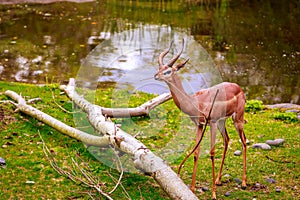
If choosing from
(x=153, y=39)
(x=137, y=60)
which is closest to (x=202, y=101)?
(x=137, y=60)

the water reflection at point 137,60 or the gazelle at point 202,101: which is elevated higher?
the gazelle at point 202,101

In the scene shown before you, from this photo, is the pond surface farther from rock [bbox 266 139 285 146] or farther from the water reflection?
rock [bbox 266 139 285 146]

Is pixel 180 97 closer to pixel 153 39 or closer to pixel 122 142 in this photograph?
pixel 122 142

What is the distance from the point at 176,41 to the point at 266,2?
5861 millimetres

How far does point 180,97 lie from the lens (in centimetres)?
416

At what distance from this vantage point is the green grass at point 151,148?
461 cm

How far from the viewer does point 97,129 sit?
548cm

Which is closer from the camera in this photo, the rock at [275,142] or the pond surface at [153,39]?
the rock at [275,142]

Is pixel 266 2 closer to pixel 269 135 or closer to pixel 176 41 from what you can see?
pixel 176 41

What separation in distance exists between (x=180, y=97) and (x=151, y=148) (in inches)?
63.4

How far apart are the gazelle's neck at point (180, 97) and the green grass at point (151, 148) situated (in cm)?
87

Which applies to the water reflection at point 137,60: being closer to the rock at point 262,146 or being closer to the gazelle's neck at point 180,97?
the rock at point 262,146

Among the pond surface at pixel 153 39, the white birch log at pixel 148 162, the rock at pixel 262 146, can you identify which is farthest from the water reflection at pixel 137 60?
the white birch log at pixel 148 162

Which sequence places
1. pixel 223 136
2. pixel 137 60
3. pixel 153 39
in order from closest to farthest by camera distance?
pixel 223 136 < pixel 137 60 < pixel 153 39
